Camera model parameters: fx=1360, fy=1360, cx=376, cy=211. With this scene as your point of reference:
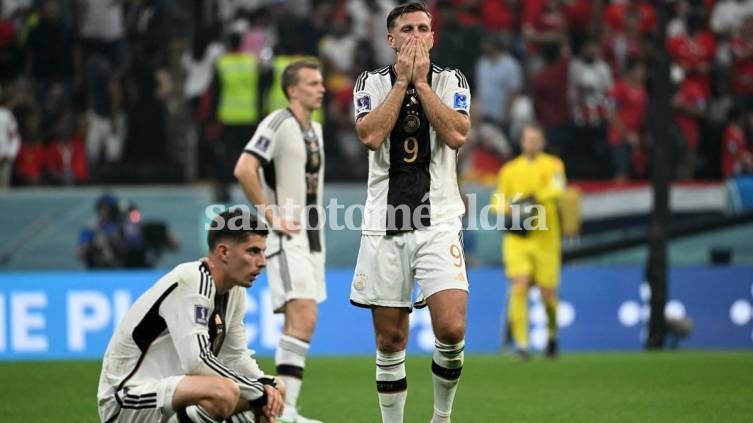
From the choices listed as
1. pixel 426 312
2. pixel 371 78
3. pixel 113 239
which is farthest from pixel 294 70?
pixel 113 239

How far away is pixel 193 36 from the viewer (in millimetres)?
18844

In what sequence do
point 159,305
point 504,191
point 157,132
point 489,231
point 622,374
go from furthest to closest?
1. point 157,132
2. point 489,231
3. point 504,191
4. point 622,374
5. point 159,305

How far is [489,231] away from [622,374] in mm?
5162

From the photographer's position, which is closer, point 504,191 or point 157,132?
point 504,191

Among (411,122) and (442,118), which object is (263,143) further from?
(442,118)

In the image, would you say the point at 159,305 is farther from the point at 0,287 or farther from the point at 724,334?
the point at 724,334

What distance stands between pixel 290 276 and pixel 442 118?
2.47 meters

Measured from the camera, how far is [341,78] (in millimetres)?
18594

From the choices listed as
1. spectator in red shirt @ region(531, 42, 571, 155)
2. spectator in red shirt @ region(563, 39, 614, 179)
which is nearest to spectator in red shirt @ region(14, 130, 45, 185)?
spectator in red shirt @ region(531, 42, 571, 155)

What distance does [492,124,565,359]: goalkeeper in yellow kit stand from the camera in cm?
1398

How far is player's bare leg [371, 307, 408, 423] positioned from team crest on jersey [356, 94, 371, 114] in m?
1.07

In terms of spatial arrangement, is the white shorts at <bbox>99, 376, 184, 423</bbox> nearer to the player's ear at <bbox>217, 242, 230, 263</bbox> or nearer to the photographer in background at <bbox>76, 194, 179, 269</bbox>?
the player's ear at <bbox>217, 242, 230, 263</bbox>

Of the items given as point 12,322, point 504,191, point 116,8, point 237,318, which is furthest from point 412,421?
point 116,8

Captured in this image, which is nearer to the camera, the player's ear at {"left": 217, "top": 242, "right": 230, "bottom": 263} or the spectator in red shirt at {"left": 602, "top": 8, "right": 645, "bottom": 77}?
the player's ear at {"left": 217, "top": 242, "right": 230, "bottom": 263}
